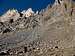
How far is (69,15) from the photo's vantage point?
54.6ft

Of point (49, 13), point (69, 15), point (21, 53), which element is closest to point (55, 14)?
point (49, 13)

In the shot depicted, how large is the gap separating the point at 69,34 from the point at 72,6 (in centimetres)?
291

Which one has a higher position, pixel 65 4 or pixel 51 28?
pixel 65 4

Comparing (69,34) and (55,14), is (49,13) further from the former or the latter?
(69,34)

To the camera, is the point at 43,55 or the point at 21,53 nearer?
the point at 43,55

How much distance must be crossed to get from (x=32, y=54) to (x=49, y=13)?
11099 mm

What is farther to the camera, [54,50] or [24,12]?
[24,12]

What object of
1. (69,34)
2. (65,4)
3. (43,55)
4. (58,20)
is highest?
(65,4)

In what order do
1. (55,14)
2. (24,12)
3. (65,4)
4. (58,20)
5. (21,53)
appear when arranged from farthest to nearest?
(24,12) → (55,14) → (58,20) → (65,4) → (21,53)

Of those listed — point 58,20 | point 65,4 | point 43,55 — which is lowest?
point 43,55

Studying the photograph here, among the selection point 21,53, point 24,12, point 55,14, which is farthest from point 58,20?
point 24,12

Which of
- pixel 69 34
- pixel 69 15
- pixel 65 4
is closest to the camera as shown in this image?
pixel 69 34

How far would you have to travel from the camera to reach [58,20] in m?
19.8

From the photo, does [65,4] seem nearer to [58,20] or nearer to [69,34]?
[58,20]
